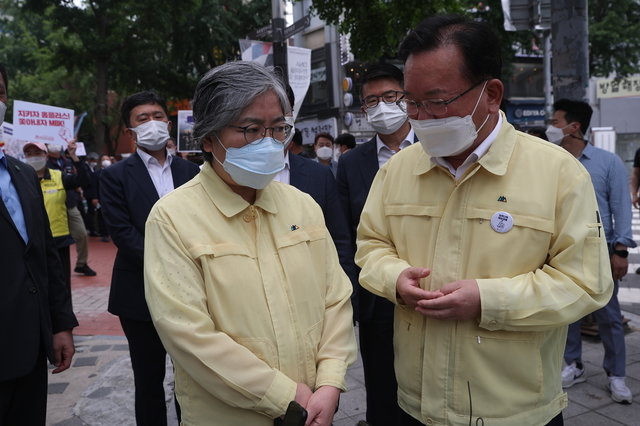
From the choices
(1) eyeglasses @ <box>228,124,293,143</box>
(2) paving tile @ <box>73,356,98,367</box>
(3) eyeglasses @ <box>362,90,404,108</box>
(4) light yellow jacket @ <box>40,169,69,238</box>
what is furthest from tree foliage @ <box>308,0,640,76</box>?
(2) paving tile @ <box>73,356,98,367</box>

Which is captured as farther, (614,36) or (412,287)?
(614,36)

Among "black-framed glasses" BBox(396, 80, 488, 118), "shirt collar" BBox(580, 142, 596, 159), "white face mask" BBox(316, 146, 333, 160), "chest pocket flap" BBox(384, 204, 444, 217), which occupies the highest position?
"black-framed glasses" BBox(396, 80, 488, 118)

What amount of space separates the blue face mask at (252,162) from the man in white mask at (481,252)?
528mm

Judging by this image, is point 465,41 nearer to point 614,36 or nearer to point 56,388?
point 56,388

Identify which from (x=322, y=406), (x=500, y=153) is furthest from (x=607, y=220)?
(x=322, y=406)

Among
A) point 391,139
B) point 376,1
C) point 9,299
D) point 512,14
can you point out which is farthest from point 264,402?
point 376,1

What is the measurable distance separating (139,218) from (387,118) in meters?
1.61

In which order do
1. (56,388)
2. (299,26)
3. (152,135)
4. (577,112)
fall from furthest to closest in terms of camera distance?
(299,26)
(56,388)
(577,112)
(152,135)

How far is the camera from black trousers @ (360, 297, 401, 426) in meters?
2.85

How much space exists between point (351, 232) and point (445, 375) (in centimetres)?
136

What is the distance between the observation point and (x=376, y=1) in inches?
334

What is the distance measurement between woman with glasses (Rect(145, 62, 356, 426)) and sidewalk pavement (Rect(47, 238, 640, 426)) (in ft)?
7.03

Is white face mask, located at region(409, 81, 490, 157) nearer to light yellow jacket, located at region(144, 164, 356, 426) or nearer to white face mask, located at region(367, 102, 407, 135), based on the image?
light yellow jacket, located at region(144, 164, 356, 426)

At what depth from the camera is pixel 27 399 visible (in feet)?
8.03
